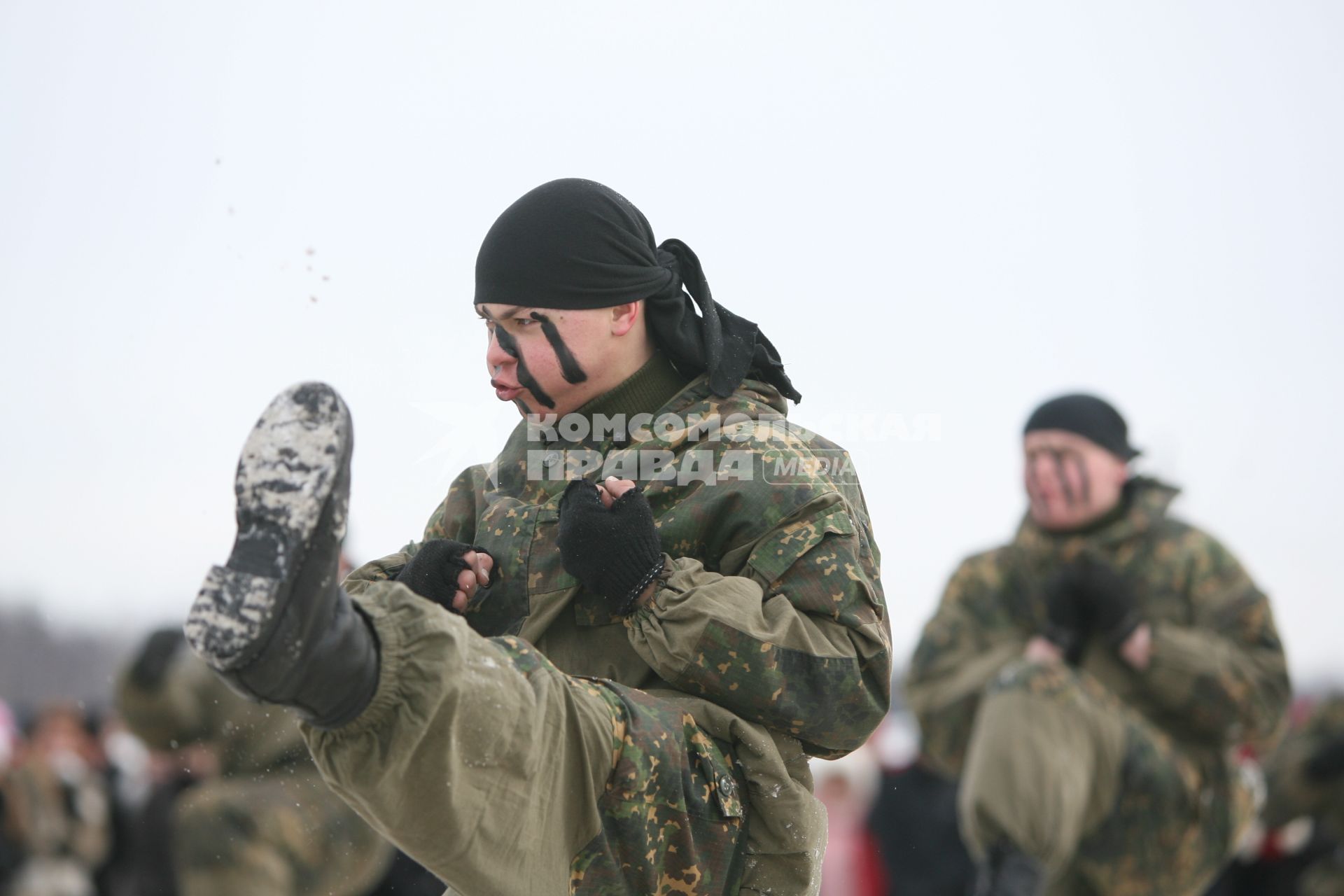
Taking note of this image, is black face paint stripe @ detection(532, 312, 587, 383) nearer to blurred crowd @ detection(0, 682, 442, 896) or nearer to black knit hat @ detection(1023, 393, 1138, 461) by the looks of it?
black knit hat @ detection(1023, 393, 1138, 461)

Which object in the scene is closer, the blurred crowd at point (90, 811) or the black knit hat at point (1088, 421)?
the black knit hat at point (1088, 421)

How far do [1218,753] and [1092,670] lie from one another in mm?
576

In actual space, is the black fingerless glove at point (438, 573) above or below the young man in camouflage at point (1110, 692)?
above

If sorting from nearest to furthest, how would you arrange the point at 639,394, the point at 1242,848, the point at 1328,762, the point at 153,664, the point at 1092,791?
the point at 639,394 → the point at 1092,791 → the point at 153,664 → the point at 1242,848 → the point at 1328,762

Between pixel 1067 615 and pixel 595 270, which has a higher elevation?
pixel 595 270

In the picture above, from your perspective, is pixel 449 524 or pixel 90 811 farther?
pixel 90 811

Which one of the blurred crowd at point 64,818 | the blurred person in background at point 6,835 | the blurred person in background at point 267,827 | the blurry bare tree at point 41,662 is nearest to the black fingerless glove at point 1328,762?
the blurred person in background at point 267,827

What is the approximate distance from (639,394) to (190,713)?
4057 millimetres

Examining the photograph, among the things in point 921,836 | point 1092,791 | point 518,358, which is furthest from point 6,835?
point 518,358

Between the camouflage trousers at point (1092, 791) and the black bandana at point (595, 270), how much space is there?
10.1 ft

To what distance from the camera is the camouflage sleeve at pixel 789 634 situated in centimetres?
292

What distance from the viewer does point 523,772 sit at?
2.66m

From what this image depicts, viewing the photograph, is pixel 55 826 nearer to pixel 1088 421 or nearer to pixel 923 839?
pixel 923 839

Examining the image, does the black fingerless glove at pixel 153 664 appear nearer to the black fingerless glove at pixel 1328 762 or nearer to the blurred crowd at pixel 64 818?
the blurred crowd at pixel 64 818
